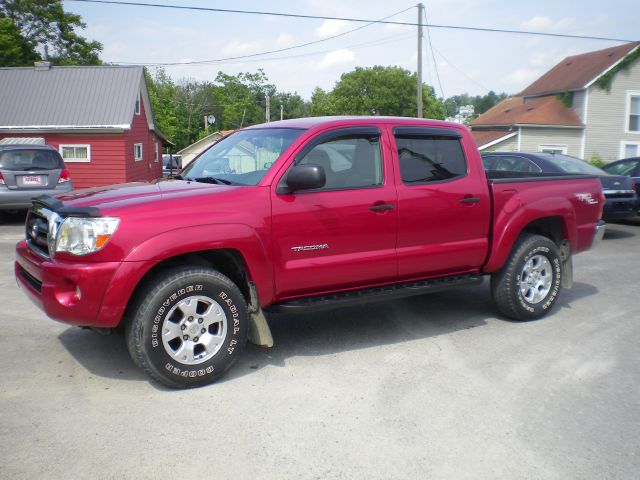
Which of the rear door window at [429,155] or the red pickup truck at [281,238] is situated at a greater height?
the rear door window at [429,155]

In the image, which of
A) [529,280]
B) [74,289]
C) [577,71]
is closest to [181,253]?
[74,289]

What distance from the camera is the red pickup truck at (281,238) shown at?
416 cm

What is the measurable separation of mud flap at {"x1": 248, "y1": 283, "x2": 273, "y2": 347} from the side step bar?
0.63ft

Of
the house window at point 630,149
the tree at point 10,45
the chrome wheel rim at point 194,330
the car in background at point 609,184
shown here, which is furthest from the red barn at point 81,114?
the house window at point 630,149

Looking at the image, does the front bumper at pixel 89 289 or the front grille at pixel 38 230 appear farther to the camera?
the front grille at pixel 38 230

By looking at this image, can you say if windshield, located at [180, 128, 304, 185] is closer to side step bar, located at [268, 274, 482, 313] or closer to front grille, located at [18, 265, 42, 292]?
side step bar, located at [268, 274, 482, 313]

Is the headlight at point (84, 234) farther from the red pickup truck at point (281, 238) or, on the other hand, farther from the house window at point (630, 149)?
the house window at point (630, 149)

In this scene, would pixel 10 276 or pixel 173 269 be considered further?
pixel 10 276

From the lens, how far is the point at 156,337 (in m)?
4.21

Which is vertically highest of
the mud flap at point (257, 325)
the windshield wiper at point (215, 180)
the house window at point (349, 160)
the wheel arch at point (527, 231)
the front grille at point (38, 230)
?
the house window at point (349, 160)

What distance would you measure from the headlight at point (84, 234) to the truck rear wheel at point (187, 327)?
1.49 feet

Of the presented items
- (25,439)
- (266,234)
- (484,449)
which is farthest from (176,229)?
(484,449)

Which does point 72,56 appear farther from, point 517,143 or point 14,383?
point 14,383

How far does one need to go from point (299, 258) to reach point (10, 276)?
201 inches
